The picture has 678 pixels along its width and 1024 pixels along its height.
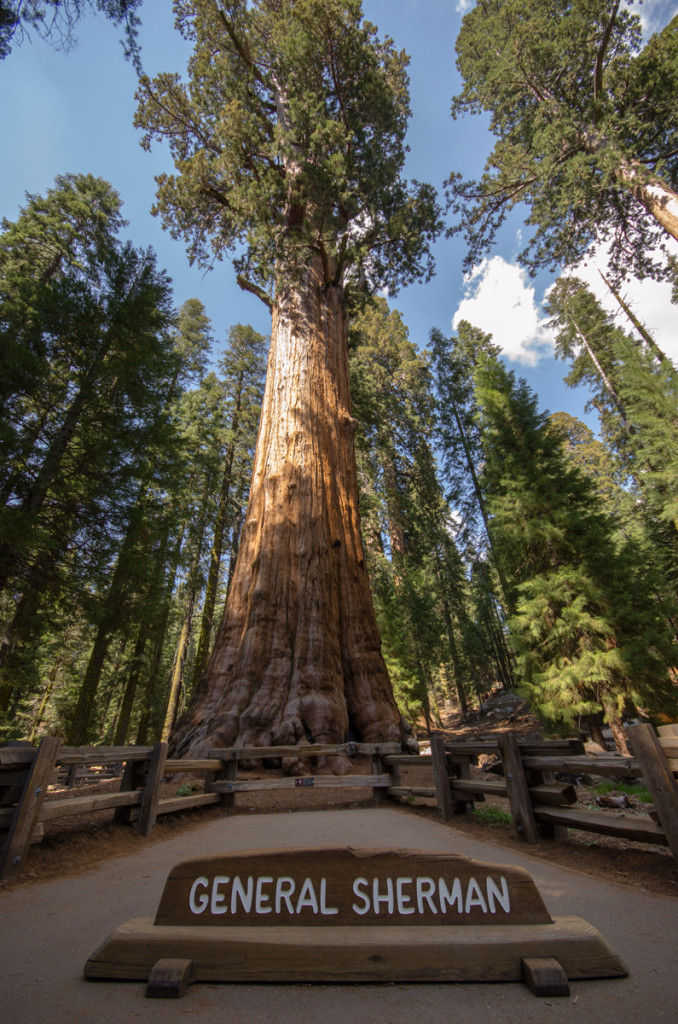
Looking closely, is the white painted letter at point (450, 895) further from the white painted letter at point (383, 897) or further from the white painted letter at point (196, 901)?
the white painted letter at point (196, 901)

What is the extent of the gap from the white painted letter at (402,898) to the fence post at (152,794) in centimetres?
354

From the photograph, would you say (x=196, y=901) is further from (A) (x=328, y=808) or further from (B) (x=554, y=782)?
(A) (x=328, y=808)

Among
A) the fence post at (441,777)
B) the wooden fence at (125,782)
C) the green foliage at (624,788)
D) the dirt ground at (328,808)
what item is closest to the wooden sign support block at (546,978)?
the dirt ground at (328,808)

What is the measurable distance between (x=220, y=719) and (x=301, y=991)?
5409 millimetres

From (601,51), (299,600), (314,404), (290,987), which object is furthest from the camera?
(601,51)

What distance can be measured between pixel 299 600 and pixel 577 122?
16.5 meters

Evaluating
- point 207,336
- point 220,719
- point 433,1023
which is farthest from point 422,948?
point 207,336

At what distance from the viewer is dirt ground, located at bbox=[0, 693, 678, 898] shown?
9.95 ft

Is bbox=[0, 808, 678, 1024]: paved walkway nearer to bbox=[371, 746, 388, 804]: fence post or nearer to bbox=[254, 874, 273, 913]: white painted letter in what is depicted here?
bbox=[254, 874, 273, 913]: white painted letter

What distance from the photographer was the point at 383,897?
1.71m

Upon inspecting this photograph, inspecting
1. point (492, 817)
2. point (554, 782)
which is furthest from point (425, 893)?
point (492, 817)

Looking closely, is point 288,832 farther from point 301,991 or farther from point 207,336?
point 207,336

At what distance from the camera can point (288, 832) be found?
4297mm

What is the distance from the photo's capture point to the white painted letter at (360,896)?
1.69m
